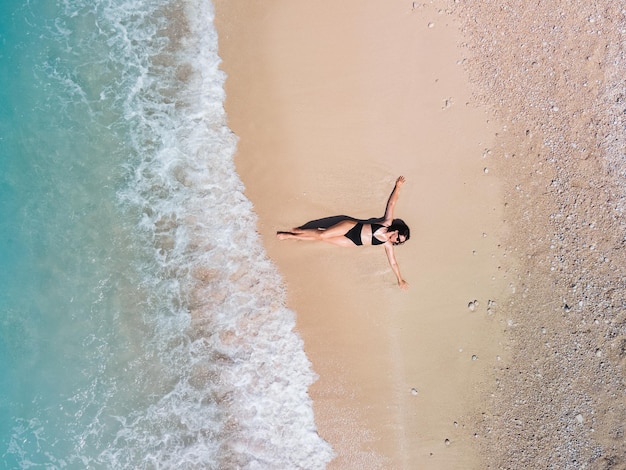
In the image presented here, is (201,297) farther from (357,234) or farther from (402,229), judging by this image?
(402,229)

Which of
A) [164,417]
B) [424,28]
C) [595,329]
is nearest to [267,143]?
[424,28]

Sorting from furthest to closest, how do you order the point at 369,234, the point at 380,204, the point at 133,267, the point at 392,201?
1. the point at 133,267
2. the point at 380,204
3. the point at 392,201
4. the point at 369,234

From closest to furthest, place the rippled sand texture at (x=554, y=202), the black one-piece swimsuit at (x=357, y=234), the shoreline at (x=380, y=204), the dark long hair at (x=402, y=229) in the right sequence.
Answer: the dark long hair at (x=402, y=229)
the black one-piece swimsuit at (x=357, y=234)
the rippled sand texture at (x=554, y=202)
the shoreline at (x=380, y=204)

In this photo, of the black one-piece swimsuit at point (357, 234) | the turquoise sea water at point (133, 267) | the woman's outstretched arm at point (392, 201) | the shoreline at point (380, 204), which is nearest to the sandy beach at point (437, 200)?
the shoreline at point (380, 204)

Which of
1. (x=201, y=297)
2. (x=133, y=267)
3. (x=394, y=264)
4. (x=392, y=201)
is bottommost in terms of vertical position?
(x=201, y=297)

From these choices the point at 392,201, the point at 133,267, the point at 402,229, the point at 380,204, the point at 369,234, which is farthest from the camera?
the point at 133,267

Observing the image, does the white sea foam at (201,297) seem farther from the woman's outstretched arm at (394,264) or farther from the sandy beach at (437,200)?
the woman's outstretched arm at (394,264)

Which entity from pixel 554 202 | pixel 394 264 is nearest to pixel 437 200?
pixel 394 264

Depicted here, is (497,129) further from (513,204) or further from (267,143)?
(267,143)
